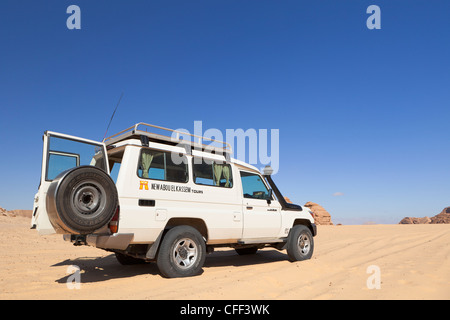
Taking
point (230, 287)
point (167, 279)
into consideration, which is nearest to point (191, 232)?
point (167, 279)

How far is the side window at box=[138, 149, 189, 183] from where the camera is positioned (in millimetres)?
5895

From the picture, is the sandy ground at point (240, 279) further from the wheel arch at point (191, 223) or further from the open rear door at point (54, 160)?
the open rear door at point (54, 160)

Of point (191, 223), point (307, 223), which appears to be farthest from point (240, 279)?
point (307, 223)

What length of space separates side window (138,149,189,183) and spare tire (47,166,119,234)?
75 cm

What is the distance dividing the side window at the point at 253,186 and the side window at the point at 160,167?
173cm

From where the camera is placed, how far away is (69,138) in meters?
5.66

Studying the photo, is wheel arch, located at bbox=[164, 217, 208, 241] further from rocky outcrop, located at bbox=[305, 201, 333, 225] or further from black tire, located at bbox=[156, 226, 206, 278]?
rocky outcrop, located at bbox=[305, 201, 333, 225]

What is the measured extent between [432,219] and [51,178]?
99067 millimetres

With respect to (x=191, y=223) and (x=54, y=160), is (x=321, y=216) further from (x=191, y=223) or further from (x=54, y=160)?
(x=54, y=160)

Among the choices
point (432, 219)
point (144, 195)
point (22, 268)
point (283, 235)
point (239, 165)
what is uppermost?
point (239, 165)

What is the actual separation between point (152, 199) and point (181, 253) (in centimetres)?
117

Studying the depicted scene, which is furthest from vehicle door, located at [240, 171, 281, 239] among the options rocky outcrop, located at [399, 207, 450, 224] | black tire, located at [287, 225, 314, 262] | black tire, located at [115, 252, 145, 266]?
rocky outcrop, located at [399, 207, 450, 224]

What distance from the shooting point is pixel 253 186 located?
791 centimetres
